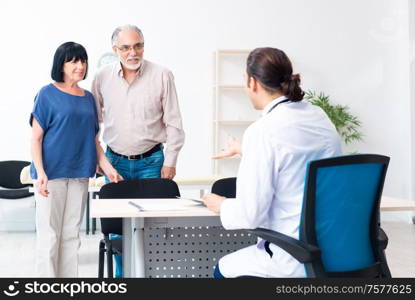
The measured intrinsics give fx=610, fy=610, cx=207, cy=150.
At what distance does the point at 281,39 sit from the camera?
809 cm

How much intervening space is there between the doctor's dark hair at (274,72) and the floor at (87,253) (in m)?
2.93

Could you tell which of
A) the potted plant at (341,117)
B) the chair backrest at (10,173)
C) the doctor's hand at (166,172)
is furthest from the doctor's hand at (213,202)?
the potted plant at (341,117)

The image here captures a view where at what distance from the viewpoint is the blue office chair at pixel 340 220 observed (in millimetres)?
1961

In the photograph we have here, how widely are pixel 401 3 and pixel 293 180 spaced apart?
6.90 meters

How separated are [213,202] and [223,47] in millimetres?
5824

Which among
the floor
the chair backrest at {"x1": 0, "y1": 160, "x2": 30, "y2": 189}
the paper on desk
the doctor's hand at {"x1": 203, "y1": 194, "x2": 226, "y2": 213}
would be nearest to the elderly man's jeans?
the paper on desk

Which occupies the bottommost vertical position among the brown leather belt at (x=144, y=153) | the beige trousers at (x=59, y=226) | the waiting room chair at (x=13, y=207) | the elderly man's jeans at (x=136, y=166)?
the waiting room chair at (x=13, y=207)

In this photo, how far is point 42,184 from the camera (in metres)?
3.27

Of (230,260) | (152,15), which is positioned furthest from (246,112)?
(230,260)

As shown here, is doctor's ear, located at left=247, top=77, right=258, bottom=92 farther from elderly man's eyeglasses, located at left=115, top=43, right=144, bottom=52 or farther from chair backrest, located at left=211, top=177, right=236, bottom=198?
elderly man's eyeglasses, located at left=115, top=43, right=144, bottom=52

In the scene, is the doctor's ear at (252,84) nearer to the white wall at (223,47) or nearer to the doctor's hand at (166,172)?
the doctor's hand at (166,172)

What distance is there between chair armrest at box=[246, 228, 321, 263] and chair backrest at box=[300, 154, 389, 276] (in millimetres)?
29

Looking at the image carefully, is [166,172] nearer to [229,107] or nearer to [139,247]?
[139,247]

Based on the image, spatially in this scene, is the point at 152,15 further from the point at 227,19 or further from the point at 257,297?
the point at 257,297
